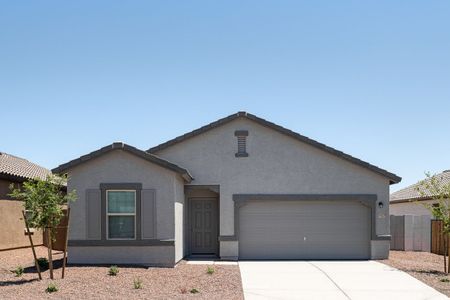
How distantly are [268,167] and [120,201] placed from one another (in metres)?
5.56

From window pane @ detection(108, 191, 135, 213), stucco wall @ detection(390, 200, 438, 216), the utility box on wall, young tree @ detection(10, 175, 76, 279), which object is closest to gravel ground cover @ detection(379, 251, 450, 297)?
the utility box on wall

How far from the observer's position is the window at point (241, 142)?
1927 cm

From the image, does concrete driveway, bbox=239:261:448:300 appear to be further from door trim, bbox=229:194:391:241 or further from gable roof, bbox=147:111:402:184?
gable roof, bbox=147:111:402:184

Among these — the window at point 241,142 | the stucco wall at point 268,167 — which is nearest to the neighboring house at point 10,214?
the stucco wall at point 268,167

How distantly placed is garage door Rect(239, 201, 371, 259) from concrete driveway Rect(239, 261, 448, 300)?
1.35 metres

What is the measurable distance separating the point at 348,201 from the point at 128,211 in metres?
7.91

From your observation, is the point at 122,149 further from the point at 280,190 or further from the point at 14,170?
the point at 14,170

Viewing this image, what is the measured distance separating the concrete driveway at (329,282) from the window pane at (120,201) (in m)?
4.01

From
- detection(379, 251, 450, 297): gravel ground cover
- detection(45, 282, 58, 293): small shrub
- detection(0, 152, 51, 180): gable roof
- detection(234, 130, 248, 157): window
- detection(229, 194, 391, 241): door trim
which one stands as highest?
detection(234, 130, 248, 157): window

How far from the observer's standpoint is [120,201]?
16641 mm

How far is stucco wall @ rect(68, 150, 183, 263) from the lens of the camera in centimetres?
1645

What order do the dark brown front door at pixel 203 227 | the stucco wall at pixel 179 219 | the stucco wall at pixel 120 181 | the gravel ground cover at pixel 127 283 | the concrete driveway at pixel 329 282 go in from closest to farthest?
the gravel ground cover at pixel 127 283 < the concrete driveway at pixel 329 282 < the stucco wall at pixel 120 181 < the stucco wall at pixel 179 219 < the dark brown front door at pixel 203 227

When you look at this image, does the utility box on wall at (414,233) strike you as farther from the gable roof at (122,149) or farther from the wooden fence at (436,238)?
the gable roof at (122,149)

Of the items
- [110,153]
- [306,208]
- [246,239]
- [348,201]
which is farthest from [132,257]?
[348,201]
